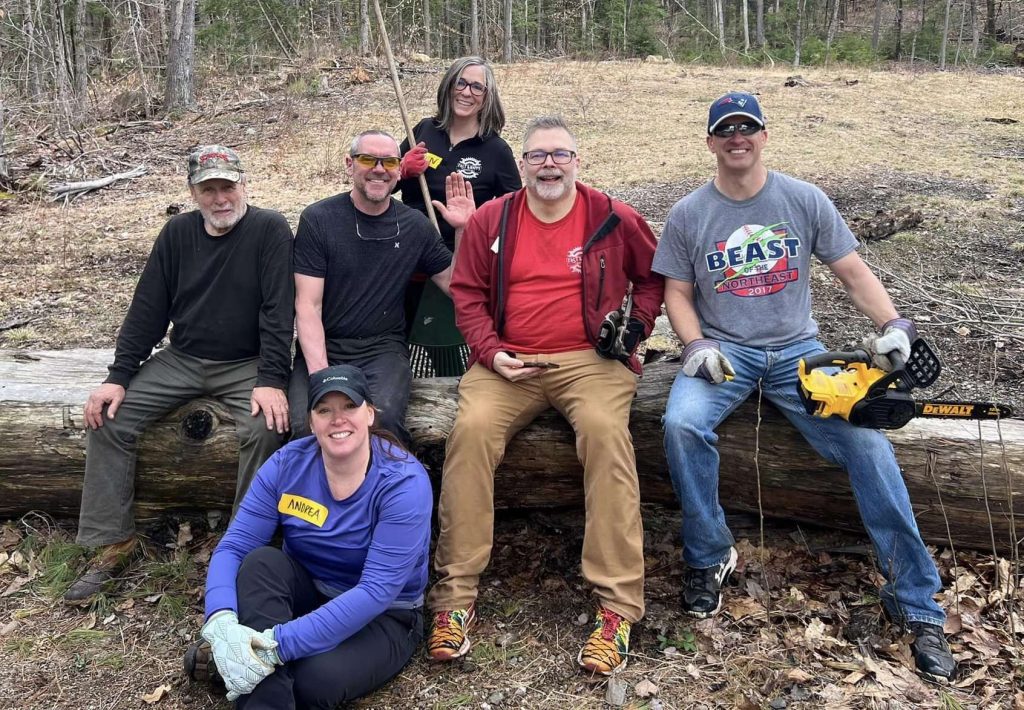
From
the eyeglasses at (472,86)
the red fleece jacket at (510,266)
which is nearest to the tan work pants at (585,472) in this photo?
the red fleece jacket at (510,266)

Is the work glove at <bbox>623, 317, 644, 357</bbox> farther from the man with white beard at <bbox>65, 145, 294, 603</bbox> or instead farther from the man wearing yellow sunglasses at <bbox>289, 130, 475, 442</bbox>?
the man with white beard at <bbox>65, 145, 294, 603</bbox>

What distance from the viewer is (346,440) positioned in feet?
10.0

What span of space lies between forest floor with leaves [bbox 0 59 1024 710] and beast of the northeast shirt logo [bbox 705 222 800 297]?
1.25 metres

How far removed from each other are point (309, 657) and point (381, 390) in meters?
1.32

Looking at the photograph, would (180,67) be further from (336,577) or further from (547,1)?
(547,1)


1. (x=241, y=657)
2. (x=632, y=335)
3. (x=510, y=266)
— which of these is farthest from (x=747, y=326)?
(x=241, y=657)

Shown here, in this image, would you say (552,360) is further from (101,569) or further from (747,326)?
(101,569)

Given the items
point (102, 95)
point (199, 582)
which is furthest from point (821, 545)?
point (102, 95)

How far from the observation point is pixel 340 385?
3.04 m

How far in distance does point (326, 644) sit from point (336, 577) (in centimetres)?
39

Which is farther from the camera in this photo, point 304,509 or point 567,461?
point 567,461

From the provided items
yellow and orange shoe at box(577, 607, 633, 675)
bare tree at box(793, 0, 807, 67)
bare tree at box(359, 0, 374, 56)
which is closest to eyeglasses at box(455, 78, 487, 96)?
yellow and orange shoe at box(577, 607, 633, 675)

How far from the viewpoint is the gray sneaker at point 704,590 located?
3.68 m

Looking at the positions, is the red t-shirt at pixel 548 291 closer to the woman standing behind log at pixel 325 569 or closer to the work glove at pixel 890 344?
the woman standing behind log at pixel 325 569
